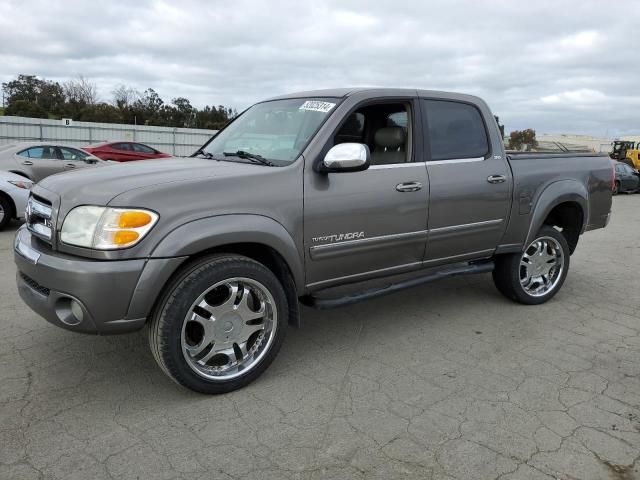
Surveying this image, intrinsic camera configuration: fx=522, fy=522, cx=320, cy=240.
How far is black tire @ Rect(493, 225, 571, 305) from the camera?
4819mm

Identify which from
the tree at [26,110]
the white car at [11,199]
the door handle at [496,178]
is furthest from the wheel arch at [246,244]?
the tree at [26,110]

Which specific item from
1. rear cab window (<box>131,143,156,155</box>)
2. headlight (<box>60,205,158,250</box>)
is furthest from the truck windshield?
rear cab window (<box>131,143,156,155</box>)

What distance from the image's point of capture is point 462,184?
4121 millimetres

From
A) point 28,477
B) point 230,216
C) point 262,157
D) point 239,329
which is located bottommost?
point 28,477

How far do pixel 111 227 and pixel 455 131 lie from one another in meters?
2.81

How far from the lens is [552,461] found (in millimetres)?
2559

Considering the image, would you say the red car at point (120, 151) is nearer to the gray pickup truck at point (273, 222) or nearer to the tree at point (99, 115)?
the gray pickup truck at point (273, 222)

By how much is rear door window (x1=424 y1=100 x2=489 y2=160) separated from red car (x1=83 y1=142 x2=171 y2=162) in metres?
14.5

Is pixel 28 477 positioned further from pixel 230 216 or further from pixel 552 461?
pixel 552 461

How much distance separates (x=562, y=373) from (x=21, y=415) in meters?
3.36

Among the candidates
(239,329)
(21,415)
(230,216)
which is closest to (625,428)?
(239,329)

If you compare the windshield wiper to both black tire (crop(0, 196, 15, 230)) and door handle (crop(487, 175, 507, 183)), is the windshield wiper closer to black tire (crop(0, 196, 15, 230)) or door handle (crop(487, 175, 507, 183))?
door handle (crop(487, 175, 507, 183))

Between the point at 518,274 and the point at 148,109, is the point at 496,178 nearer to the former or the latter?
the point at 518,274

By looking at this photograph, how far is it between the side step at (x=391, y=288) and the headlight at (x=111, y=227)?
51.3 inches
